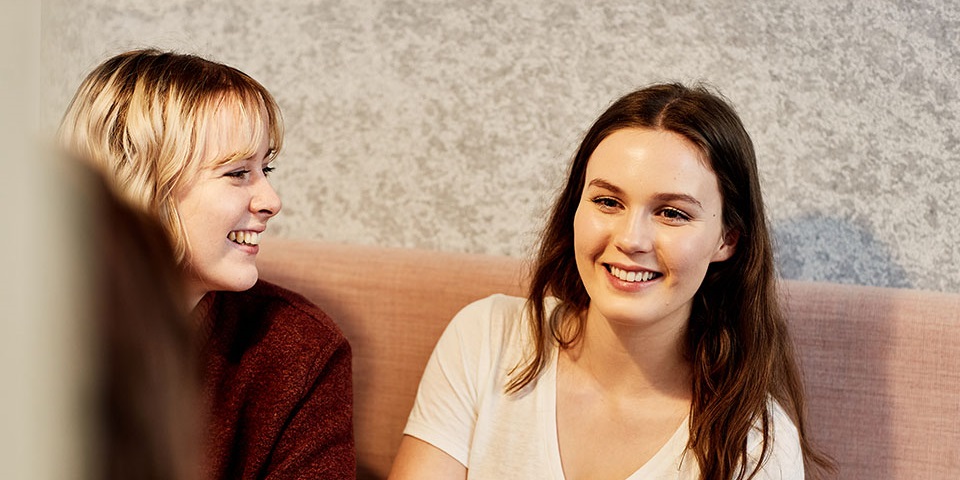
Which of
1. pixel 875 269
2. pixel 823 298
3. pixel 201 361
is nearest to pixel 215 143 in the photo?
pixel 201 361

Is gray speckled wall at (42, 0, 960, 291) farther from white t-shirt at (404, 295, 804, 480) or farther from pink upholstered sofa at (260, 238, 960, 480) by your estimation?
white t-shirt at (404, 295, 804, 480)

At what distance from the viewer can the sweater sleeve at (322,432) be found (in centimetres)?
152

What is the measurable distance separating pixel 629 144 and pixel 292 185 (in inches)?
34.3

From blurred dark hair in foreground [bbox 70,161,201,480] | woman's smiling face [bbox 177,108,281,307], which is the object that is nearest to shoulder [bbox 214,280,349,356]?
woman's smiling face [bbox 177,108,281,307]

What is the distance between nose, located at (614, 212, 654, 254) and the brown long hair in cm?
13

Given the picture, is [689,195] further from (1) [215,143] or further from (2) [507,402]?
(1) [215,143]

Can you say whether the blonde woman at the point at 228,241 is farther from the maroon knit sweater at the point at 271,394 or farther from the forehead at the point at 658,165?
the forehead at the point at 658,165

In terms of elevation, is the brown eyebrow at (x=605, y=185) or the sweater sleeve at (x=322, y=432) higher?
the brown eyebrow at (x=605, y=185)

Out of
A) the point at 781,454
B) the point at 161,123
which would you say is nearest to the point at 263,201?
the point at 161,123

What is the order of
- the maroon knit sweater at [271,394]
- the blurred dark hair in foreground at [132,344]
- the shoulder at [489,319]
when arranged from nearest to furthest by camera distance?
1. the blurred dark hair in foreground at [132,344]
2. the maroon knit sweater at [271,394]
3. the shoulder at [489,319]

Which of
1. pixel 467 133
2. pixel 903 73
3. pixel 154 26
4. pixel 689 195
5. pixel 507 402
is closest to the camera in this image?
pixel 689 195

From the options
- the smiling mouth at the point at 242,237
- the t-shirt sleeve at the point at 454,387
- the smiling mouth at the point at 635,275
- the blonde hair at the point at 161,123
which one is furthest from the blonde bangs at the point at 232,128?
the smiling mouth at the point at 635,275

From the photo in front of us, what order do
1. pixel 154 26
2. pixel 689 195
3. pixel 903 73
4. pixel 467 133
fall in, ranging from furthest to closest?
pixel 154 26, pixel 467 133, pixel 903 73, pixel 689 195

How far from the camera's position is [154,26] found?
212 cm
